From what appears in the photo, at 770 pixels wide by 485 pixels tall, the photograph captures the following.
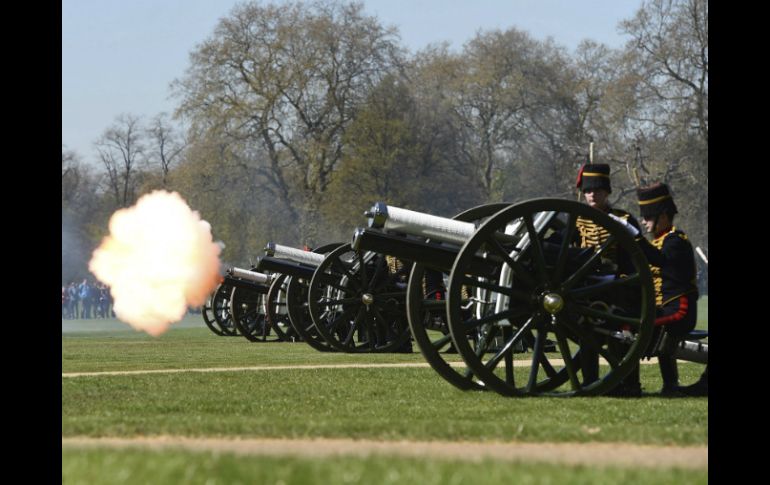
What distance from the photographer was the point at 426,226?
1041 centimetres

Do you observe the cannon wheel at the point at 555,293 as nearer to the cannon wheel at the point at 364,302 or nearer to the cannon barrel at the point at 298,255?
the cannon wheel at the point at 364,302

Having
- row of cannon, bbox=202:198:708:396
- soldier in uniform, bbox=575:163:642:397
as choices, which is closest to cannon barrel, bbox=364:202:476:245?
row of cannon, bbox=202:198:708:396

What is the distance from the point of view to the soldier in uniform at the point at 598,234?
10.1 meters

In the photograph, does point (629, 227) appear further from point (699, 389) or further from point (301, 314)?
point (301, 314)

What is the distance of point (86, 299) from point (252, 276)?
89.6 feet

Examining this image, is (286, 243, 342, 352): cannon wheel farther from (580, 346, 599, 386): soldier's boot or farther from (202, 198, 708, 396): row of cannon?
(580, 346, 599, 386): soldier's boot

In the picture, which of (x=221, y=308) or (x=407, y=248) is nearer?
(x=407, y=248)

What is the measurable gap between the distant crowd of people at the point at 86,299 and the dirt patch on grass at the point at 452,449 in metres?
44.7

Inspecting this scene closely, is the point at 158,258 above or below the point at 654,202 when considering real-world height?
below

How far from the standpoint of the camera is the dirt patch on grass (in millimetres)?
6629

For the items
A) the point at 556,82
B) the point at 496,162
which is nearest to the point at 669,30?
the point at 556,82

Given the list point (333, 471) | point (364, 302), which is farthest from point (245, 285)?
point (333, 471)
